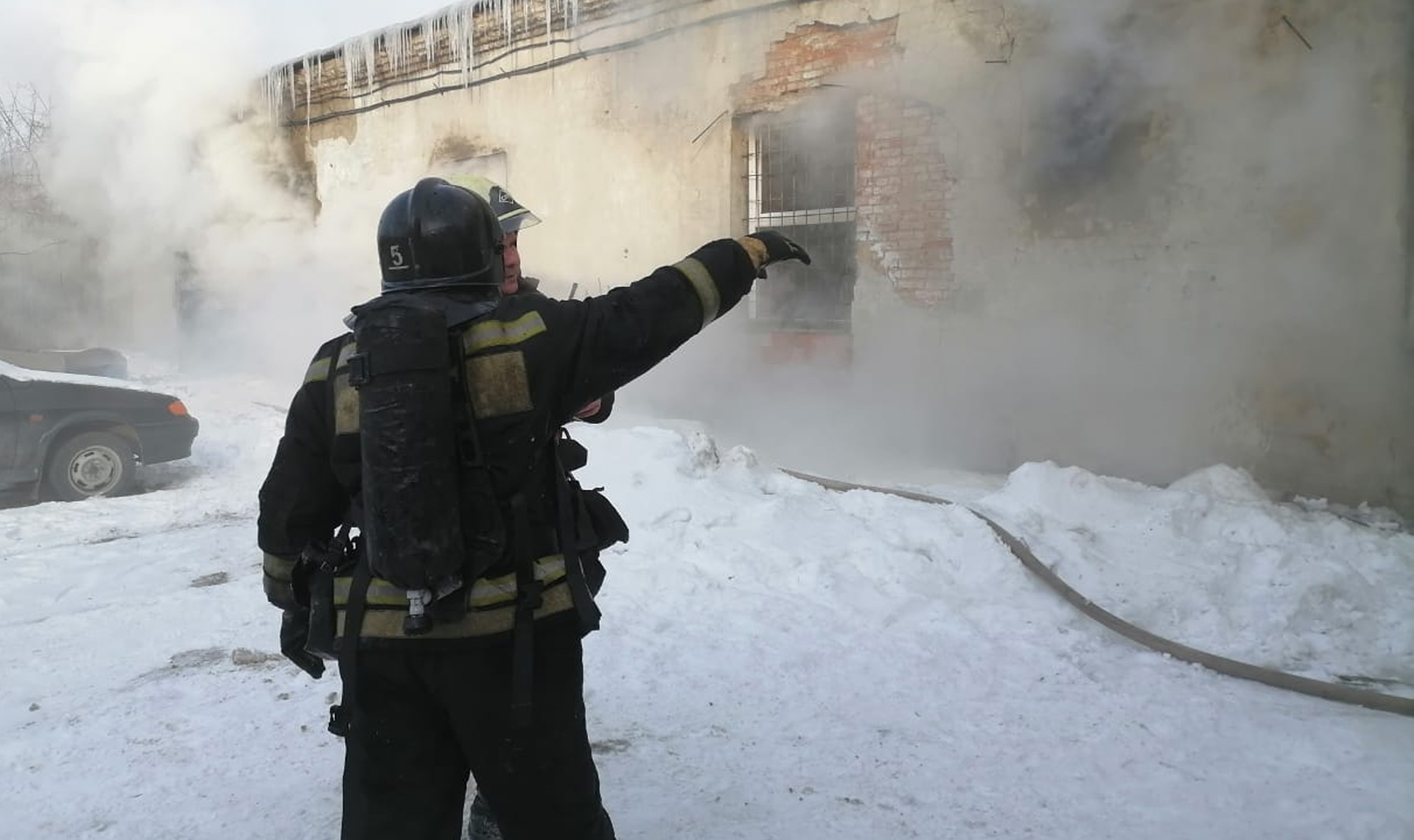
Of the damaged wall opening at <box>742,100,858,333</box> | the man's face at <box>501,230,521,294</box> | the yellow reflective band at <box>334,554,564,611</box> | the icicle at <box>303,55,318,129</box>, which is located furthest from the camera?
the icicle at <box>303,55,318,129</box>

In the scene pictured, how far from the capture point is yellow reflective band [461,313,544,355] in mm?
1834

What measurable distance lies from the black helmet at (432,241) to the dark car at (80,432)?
6.64 m

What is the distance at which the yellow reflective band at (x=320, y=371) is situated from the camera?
1.94m

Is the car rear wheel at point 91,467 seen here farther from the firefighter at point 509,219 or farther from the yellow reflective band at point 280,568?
the yellow reflective band at point 280,568

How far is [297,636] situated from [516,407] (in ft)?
2.65

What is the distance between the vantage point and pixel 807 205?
834 centimetres

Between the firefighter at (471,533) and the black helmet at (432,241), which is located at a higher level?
the black helmet at (432,241)

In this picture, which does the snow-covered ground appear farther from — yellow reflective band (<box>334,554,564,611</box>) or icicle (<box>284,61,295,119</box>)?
icicle (<box>284,61,295,119</box>)

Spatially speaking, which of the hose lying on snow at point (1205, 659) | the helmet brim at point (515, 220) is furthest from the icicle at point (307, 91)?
the hose lying on snow at point (1205, 659)

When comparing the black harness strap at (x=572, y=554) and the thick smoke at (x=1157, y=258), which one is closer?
the black harness strap at (x=572, y=554)

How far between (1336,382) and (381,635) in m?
6.26

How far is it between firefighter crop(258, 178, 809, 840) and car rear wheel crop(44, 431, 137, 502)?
651 centimetres

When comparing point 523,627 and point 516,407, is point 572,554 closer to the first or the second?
point 523,627

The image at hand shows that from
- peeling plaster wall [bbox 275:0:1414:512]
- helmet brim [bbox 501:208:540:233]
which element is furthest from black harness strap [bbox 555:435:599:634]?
peeling plaster wall [bbox 275:0:1414:512]
